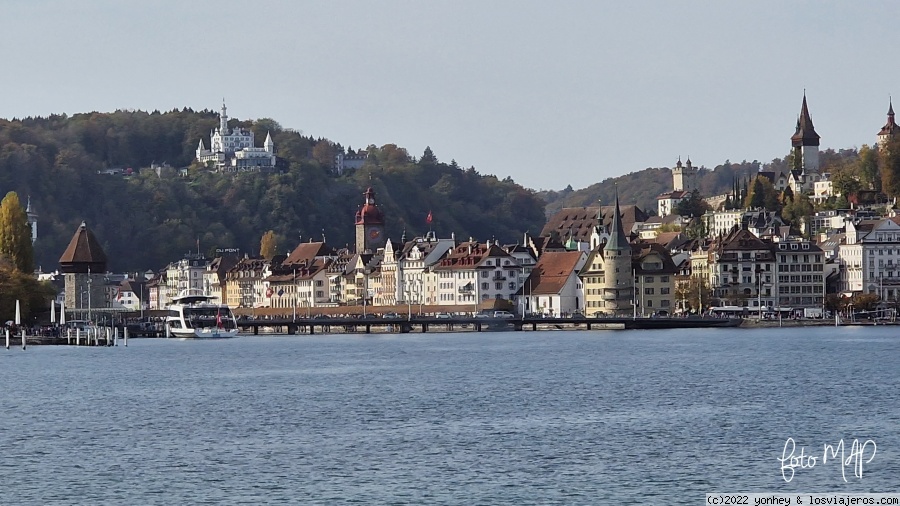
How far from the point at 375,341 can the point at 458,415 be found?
6041 cm

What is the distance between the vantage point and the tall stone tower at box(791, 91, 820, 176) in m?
187

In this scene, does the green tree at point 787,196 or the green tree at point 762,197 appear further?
the green tree at point 787,196

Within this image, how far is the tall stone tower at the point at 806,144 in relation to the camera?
18712cm

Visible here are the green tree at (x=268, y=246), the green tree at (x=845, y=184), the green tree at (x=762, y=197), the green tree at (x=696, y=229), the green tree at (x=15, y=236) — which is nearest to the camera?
the green tree at (x=15, y=236)

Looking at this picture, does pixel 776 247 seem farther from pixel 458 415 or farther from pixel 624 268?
pixel 458 415

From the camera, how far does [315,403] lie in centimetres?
5372

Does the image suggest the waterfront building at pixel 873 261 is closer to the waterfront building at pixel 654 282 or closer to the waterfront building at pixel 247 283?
the waterfront building at pixel 654 282

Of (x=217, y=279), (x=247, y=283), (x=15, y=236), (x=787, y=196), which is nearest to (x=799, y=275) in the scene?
(x=787, y=196)

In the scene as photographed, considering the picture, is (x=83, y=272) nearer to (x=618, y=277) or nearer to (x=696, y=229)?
(x=618, y=277)

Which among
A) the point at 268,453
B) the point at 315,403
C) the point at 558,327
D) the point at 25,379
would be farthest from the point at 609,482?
the point at 558,327

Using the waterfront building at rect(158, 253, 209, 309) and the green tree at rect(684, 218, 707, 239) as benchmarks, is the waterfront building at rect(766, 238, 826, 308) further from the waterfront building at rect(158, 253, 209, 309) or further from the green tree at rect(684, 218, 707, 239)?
→ the waterfront building at rect(158, 253, 209, 309)

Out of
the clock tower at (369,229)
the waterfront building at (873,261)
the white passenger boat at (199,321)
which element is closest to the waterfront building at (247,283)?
the clock tower at (369,229)

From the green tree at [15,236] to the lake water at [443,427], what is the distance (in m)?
34.2

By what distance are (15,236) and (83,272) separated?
52.6 ft
